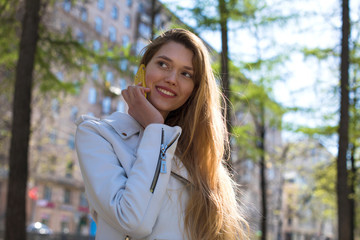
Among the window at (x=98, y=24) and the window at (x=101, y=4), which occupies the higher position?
the window at (x=101, y=4)

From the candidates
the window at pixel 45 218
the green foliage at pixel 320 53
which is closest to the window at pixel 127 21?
the window at pixel 45 218

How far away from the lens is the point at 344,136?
9344 mm

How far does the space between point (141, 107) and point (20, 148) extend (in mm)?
7087

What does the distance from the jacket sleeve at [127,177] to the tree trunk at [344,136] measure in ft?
26.3

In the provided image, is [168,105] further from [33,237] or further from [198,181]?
[33,237]

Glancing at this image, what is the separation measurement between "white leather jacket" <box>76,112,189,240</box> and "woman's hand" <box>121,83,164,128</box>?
57 mm

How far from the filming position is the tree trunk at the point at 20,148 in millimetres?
8555

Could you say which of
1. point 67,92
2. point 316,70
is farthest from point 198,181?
point 316,70

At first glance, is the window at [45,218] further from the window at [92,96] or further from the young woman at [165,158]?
the young woman at [165,158]

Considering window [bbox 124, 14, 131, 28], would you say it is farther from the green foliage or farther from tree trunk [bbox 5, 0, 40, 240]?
tree trunk [bbox 5, 0, 40, 240]

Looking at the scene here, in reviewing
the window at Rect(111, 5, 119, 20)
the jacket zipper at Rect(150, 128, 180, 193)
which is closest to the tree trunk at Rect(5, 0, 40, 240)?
the jacket zipper at Rect(150, 128, 180, 193)

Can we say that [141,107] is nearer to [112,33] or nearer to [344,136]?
[344,136]

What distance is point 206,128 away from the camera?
2.28m

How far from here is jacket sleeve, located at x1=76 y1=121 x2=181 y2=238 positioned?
68.1 inches
